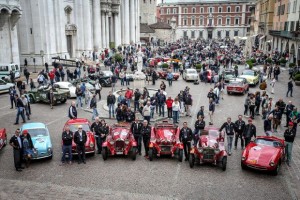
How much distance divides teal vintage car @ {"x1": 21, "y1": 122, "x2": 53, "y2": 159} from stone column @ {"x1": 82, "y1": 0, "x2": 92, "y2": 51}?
3650cm

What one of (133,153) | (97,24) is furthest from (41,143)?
(97,24)

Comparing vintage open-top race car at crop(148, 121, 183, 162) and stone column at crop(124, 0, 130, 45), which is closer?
vintage open-top race car at crop(148, 121, 183, 162)

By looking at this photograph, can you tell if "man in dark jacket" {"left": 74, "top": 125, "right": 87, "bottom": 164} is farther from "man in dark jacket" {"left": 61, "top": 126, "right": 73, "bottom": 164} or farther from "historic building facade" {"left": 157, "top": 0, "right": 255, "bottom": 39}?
"historic building facade" {"left": 157, "top": 0, "right": 255, "bottom": 39}

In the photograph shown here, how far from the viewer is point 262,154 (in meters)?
11.1

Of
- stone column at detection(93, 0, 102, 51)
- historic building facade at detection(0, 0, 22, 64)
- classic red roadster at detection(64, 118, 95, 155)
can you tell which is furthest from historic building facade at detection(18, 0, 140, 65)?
classic red roadster at detection(64, 118, 95, 155)

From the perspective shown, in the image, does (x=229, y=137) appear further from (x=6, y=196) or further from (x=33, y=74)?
(x=33, y=74)

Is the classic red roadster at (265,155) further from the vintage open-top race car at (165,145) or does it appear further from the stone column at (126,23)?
the stone column at (126,23)

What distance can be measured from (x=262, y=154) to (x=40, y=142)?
27.5 ft

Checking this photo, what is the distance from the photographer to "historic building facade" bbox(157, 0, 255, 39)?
11025cm

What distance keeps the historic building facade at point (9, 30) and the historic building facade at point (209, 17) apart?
8284 centimetres

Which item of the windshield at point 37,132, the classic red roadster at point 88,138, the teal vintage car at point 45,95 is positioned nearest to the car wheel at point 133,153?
the classic red roadster at point 88,138

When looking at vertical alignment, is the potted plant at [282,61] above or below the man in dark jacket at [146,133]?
above

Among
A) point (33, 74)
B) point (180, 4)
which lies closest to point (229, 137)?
point (33, 74)

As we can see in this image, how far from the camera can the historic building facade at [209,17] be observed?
362ft
